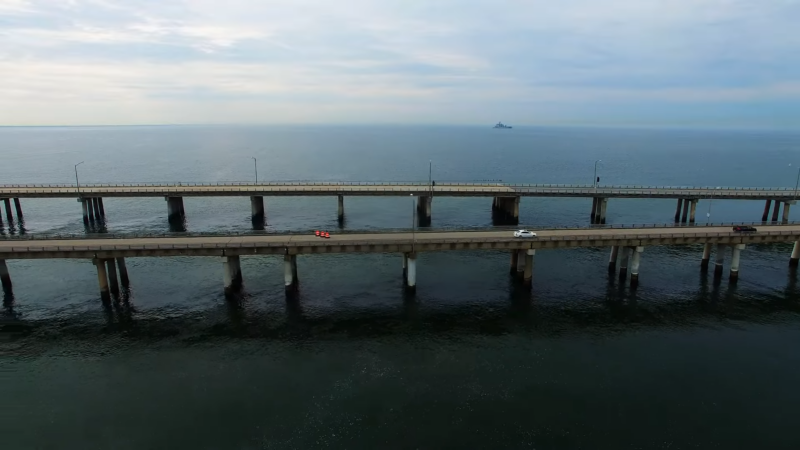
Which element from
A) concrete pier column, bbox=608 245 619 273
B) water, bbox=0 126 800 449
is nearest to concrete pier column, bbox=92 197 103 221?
water, bbox=0 126 800 449

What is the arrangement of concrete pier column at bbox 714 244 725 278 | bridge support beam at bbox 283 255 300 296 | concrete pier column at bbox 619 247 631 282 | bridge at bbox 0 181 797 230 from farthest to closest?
bridge at bbox 0 181 797 230 → concrete pier column at bbox 714 244 725 278 → concrete pier column at bbox 619 247 631 282 → bridge support beam at bbox 283 255 300 296

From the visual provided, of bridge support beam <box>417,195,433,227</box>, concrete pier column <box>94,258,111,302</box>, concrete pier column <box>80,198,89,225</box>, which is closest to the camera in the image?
concrete pier column <box>94,258,111,302</box>

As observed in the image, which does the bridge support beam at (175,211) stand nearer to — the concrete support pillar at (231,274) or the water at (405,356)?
the water at (405,356)

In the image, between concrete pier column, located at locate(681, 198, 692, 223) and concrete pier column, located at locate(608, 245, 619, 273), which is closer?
concrete pier column, located at locate(608, 245, 619, 273)

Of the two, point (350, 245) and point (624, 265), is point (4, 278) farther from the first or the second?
point (624, 265)

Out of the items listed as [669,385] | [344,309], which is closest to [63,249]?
[344,309]

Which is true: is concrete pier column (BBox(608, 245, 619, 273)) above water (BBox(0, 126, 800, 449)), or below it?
above

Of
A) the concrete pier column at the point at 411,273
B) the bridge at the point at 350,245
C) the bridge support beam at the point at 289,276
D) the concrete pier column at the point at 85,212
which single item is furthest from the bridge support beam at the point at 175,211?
the concrete pier column at the point at 411,273

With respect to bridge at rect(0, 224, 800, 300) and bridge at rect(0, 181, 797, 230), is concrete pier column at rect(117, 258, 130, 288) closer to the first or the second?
bridge at rect(0, 224, 800, 300)

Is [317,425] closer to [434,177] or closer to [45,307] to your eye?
[45,307]
